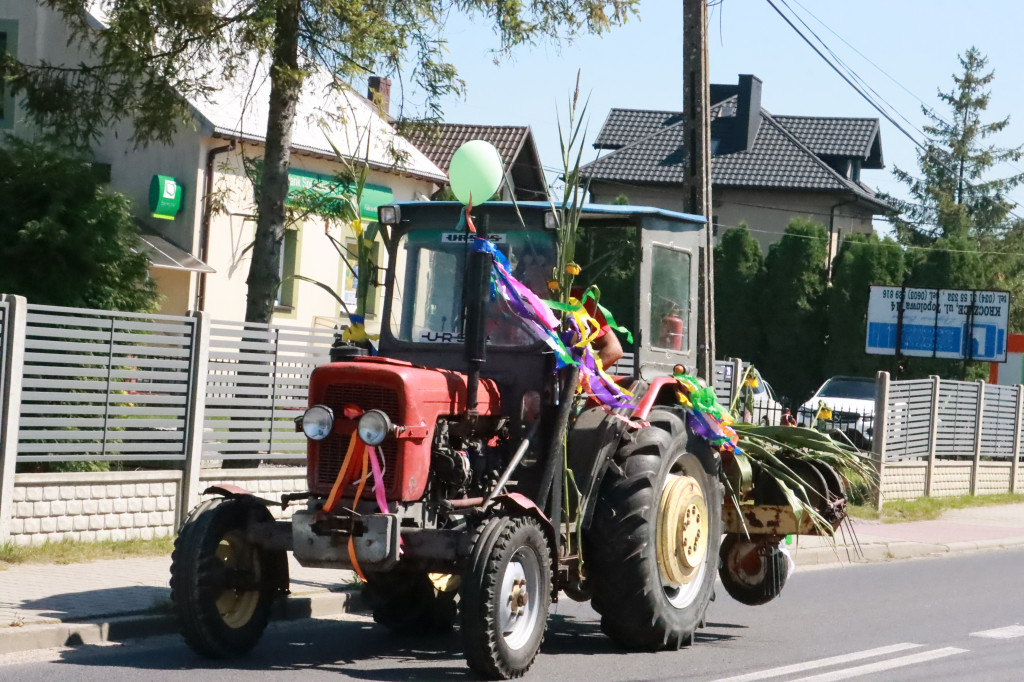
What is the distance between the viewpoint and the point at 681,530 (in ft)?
26.9

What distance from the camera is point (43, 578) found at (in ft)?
30.5

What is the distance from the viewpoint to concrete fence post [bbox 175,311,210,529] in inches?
460

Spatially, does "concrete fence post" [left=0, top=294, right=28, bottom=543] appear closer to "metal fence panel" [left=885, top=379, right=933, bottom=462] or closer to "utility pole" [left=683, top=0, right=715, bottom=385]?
"utility pole" [left=683, top=0, right=715, bottom=385]

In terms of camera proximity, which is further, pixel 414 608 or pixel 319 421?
pixel 414 608

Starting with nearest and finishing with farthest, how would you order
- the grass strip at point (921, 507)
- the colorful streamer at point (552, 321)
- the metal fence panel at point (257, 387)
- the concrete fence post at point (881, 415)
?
the colorful streamer at point (552, 321) < the metal fence panel at point (257, 387) < the grass strip at point (921, 507) < the concrete fence post at point (881, 415)

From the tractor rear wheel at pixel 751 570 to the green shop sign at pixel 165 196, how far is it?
49.3ft

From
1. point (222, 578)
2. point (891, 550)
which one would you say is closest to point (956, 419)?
point (891, 550)

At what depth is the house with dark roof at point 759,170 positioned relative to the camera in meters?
50.4

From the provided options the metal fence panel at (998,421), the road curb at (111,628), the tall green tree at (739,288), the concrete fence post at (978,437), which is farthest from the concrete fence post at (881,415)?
the tall green tree at (739,288)

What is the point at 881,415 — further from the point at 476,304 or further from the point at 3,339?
the point at 476,304

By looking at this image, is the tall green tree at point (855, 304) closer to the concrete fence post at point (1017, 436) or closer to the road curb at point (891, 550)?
the concrete fence post at point (1017, 436)

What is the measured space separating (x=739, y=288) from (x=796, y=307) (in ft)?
5.43

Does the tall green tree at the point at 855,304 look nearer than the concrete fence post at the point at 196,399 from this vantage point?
No

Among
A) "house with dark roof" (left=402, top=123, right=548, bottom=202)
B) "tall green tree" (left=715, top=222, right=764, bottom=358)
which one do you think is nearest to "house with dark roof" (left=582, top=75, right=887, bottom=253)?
"tall green tree" (left=715, top=222, right=764, bottom=358)
